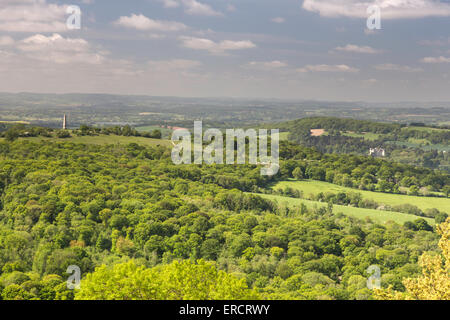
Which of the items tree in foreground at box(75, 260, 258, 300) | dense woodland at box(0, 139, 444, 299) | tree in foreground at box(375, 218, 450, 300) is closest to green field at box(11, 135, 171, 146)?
dense woodland at box(0, 139, 444, 299)

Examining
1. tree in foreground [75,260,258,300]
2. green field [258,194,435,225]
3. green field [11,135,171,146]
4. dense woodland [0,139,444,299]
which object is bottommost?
green field [258,194,435,225]

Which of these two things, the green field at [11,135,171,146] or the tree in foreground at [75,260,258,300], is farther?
the green field at [11,135,171,146]

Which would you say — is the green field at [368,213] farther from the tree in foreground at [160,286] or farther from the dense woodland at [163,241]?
the tree in foreground at [160,286]

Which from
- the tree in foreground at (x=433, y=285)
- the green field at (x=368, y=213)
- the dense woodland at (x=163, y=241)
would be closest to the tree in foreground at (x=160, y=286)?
the dense woodland at (x=163, y=241)

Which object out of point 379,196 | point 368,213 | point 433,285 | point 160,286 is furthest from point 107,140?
point 433,285

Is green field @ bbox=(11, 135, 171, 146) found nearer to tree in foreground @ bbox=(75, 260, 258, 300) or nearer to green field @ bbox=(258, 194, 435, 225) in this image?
green field @ bbox=(258, 194, 435, 225)

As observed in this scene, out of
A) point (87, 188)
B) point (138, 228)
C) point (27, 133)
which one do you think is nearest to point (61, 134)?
point (27, 133)
